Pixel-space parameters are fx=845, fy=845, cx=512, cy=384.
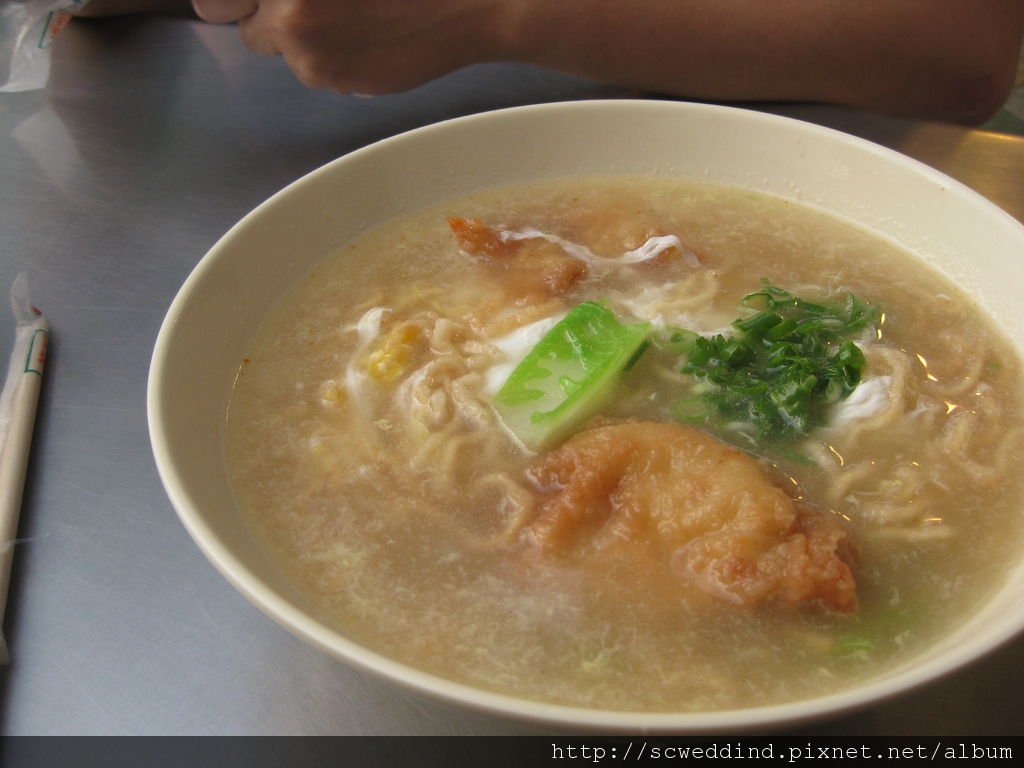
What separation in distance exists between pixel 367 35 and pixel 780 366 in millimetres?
1616

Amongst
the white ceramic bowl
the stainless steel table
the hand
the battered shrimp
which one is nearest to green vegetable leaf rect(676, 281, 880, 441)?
the battered shrimp

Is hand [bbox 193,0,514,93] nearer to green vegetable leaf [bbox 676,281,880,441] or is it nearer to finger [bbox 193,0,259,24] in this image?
finger [bbox 193,0,259,24]

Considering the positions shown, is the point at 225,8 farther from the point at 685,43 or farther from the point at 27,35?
the point at 685,43

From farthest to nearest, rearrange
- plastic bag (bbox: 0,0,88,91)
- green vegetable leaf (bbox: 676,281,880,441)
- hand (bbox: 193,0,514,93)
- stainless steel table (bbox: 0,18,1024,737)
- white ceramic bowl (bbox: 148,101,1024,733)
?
plastic bag (bbox: 0,0,88,91) → hand (bbox: 193,0,514,93) → green vegetable leaf (bbox: 676,281,880,441) → stainless steel table (bbox: 0,18,1024,737) → white ceramic bowl (bbox: 148,101,1024,733)

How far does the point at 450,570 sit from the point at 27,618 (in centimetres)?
74

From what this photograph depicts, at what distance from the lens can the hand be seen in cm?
241

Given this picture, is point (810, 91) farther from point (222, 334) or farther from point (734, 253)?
point (222, 334)

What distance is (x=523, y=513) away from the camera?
4.50 feet

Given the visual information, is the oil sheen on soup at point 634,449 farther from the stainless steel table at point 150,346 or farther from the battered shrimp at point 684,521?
the stainless steel table at point 150,346

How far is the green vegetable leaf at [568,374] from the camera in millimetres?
1517

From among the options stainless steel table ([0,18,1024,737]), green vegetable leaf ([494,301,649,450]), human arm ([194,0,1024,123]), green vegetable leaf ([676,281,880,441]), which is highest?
human arm ([194,0,1024,123])

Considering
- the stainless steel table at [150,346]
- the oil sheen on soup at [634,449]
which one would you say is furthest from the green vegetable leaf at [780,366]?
the stainless steel table at [150,346]

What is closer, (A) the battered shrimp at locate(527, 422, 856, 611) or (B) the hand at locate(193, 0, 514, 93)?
(A) the battered shrimp at locate(527, 422, 856, 611)

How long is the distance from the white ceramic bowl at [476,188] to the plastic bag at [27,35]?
138cm
